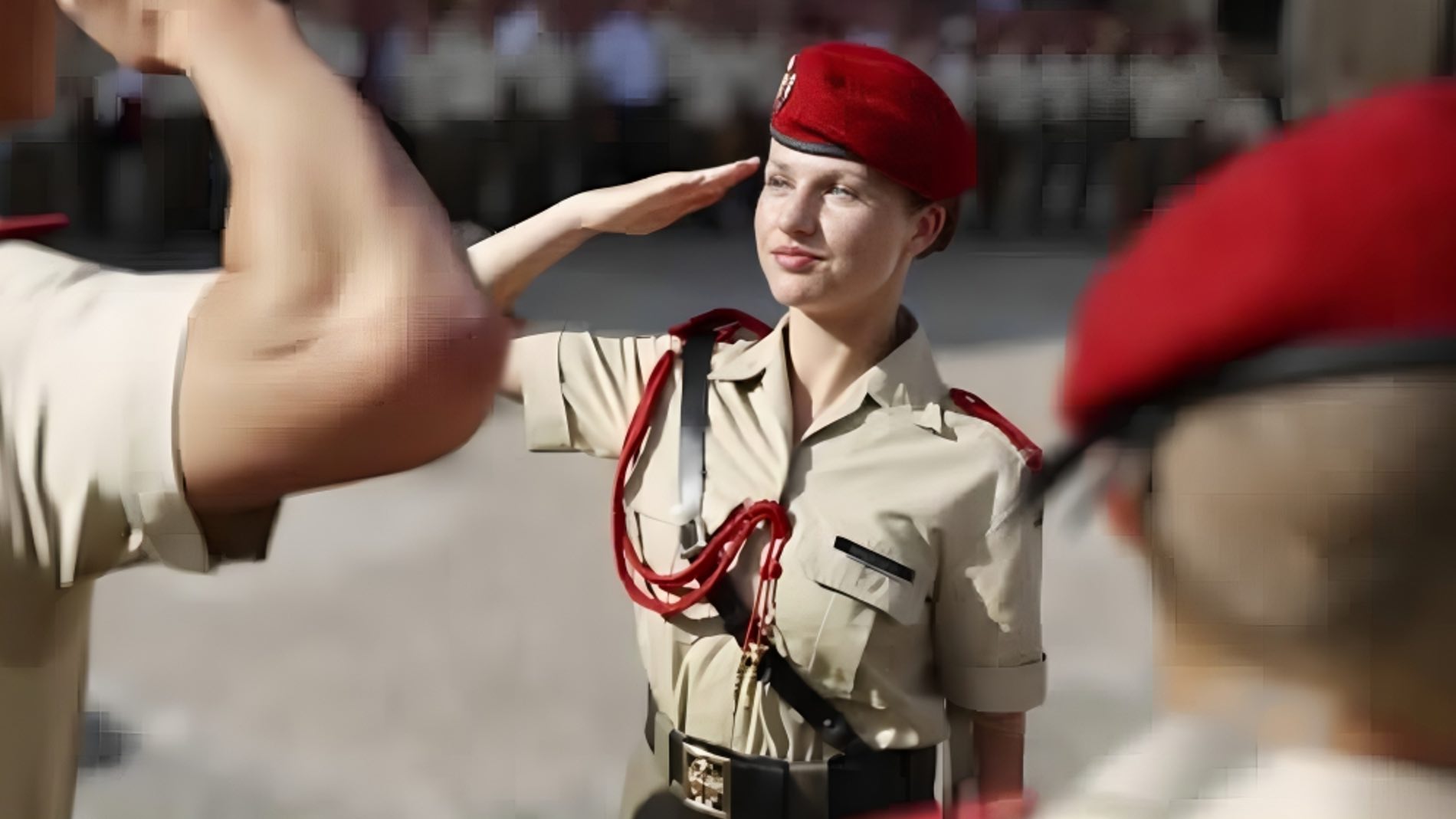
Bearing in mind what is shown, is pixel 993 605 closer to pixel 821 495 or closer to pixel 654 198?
pixel 821 495

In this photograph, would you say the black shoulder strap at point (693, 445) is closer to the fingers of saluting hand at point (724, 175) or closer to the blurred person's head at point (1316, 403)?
the fingers of saluting hand at point (724, 175)

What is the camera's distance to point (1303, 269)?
489mm

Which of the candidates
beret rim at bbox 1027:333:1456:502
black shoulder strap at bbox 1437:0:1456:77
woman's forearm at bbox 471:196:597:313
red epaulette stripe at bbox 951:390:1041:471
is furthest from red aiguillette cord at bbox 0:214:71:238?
black shoulder strap at bbox 1437:0:1456:77

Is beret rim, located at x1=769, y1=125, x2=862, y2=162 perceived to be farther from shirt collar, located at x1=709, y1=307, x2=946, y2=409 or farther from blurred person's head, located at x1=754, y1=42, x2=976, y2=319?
shirt collar, located at x1=709, y1=307, x2=946, y2=409

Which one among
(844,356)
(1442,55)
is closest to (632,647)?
(844,356)

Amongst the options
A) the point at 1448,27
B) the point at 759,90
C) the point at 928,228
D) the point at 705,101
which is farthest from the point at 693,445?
the point at 1448,27

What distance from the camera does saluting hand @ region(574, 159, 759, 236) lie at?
4.61ft

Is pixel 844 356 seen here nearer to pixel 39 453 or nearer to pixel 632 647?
pixel 39 453

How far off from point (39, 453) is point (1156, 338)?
1.42ft

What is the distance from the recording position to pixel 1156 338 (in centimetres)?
52

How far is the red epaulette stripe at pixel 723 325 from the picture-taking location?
1606 mm

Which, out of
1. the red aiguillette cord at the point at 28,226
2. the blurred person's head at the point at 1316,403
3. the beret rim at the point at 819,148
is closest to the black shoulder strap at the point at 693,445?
the beret rim at the point at 819,148

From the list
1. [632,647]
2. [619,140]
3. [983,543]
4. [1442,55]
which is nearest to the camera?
[983,543]

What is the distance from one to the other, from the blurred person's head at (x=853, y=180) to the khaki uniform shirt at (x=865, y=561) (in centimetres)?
10
